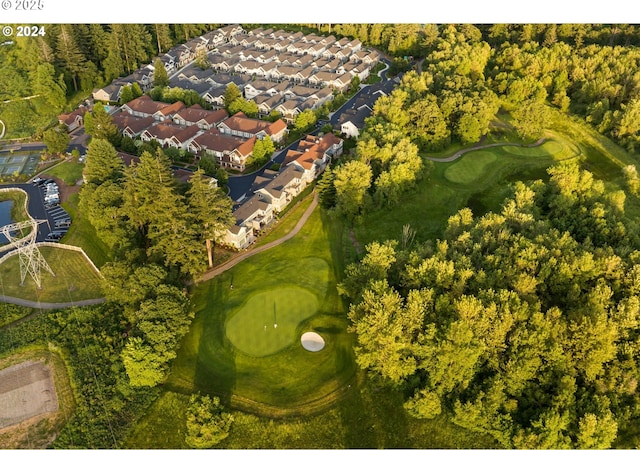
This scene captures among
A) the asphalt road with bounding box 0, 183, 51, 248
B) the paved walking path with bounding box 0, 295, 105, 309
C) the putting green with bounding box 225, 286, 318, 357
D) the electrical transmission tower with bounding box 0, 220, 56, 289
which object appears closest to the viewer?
the putting green with bounding box 225, 286, 318, 357

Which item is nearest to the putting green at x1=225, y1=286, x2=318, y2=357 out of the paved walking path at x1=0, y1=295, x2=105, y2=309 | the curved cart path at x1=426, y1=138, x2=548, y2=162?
the paved walking path at x1=0, y1=295, x2=105, y2=309

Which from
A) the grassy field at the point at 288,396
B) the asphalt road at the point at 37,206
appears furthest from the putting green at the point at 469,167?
the asphalt road at the point at 37,206

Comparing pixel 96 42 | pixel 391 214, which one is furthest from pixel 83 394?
pixel 96 42

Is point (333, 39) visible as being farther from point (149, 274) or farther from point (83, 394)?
point (83, 394)

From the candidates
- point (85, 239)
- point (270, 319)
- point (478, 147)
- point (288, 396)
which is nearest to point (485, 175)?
point (478, 147)

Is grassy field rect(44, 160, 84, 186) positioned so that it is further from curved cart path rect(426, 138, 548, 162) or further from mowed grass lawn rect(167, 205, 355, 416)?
curved cart path rect(426, 138, 548, 162)

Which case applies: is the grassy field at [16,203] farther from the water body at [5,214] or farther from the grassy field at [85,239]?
the grassy field at [85,239]
